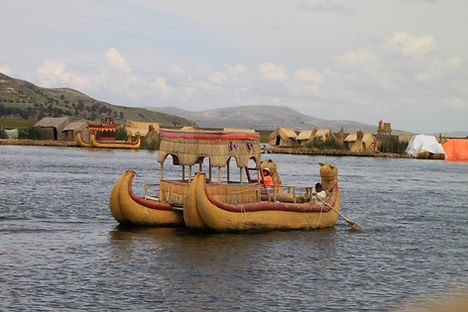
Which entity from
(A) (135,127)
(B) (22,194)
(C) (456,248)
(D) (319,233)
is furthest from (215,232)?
(A) (135,127)

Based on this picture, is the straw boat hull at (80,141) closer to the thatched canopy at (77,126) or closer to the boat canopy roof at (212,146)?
the thatched canopy at (77,126)

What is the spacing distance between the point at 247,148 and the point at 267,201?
105 inches

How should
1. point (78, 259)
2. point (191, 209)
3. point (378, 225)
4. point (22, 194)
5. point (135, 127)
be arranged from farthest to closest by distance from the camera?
point (135, 127) → point (22, 194) → point (378, 225) → point (191, 209) → point (78, 259)

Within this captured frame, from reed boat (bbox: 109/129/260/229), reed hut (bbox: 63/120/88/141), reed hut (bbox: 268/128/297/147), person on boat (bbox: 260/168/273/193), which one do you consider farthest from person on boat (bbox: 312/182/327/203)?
reed hut (bbox: 268/128/297/147)

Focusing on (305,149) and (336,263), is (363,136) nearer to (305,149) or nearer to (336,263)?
(305,149)

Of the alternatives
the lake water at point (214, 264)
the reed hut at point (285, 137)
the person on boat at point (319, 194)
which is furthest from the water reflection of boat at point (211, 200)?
the reed hut at point (285, 137)

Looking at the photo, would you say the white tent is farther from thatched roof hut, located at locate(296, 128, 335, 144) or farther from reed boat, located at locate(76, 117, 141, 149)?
reed boat, located at locate(76, 117, 141, 149)

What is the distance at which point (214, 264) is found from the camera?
60.5 feet

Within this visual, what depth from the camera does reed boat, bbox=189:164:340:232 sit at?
21375mm

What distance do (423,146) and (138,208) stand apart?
87.6 m

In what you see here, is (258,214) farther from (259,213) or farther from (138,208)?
(138,208)

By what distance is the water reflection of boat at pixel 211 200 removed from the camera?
71.1 feet

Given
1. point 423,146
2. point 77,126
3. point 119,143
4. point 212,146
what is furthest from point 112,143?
point 212,146

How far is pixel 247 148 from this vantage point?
23.2 m
